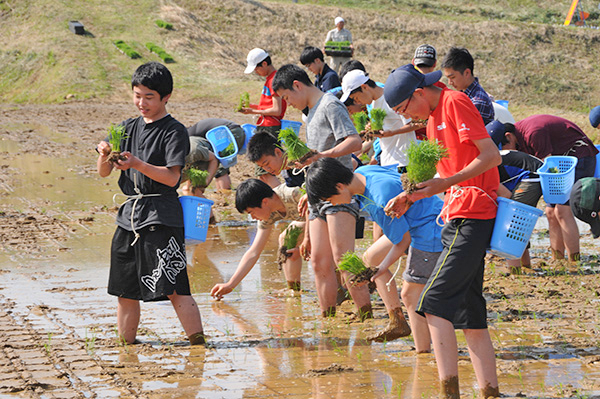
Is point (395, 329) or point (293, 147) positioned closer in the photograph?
point (395, 329)

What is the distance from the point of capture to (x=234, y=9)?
1566 inches

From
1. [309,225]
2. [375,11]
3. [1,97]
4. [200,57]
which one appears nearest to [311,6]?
[375,11]

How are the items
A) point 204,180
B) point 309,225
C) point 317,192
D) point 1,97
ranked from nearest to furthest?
1. point 317,192
2. point 309,225
3. point 204,180
4. point 1,97

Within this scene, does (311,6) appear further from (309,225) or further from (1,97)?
(309,225)

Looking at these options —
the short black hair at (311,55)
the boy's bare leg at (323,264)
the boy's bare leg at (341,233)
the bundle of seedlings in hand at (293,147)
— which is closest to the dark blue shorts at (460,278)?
the boy's bare leg at (341,233)

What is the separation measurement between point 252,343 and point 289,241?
152cm

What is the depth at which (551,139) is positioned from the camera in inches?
324

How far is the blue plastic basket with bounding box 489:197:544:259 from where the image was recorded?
4211 millimetres

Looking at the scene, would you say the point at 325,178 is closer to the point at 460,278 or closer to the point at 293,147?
the point at 293,147

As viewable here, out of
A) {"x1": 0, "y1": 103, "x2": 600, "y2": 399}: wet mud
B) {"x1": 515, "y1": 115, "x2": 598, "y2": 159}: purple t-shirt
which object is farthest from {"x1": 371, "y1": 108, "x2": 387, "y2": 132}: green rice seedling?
{"x1": 515, "y1": 115, "x2": 598, "y2": 159}: purple t-shirt

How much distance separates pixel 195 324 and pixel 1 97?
24953 mm

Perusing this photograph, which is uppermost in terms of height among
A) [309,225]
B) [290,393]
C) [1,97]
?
[1,97]

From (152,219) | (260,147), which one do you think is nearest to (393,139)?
(260,147)

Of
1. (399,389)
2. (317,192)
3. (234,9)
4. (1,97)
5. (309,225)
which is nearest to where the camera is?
(399,389)
